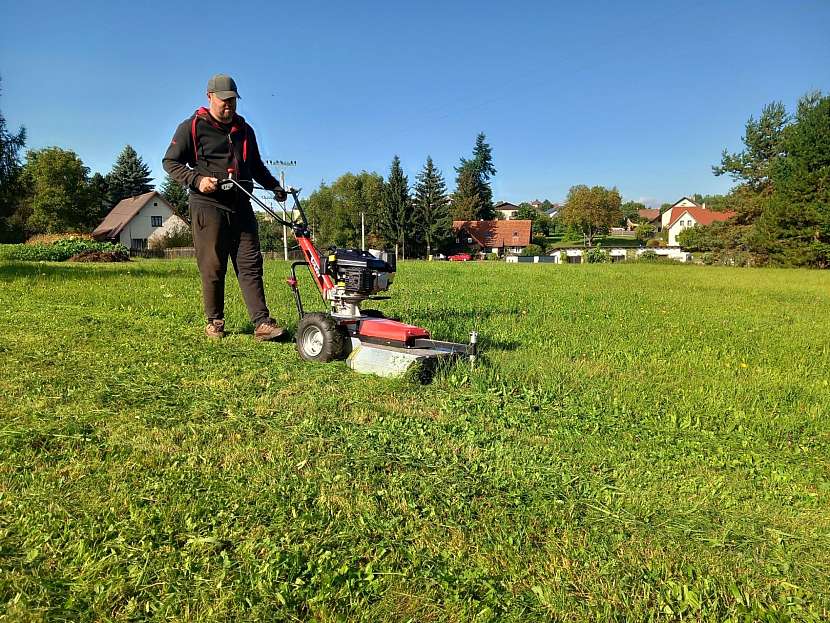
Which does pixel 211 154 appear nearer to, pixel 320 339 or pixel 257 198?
pixel 257 198

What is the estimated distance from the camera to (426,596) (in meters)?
1.85

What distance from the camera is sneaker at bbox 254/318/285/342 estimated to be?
18.6ft

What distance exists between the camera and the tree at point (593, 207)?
8269 cm

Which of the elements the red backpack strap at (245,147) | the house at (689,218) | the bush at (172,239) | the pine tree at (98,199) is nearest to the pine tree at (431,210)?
Result: the bush at (172,239)

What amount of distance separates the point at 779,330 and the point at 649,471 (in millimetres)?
6582

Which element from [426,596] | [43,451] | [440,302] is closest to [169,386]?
[43,451]

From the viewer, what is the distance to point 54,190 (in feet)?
187

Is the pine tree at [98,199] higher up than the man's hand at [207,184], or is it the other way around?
the pine tree at [98,199]

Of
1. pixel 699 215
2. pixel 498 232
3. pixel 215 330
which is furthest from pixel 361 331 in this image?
pixel 699 215

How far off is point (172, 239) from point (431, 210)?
94.5 ft

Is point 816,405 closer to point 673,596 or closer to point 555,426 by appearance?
point 555,426

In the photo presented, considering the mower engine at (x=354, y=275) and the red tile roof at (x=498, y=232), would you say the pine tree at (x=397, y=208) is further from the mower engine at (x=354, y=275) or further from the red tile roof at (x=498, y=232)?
the mower engine at (x=354, y=275)

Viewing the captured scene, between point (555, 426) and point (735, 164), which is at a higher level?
point (735, 164)

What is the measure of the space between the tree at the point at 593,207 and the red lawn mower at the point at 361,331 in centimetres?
8165
